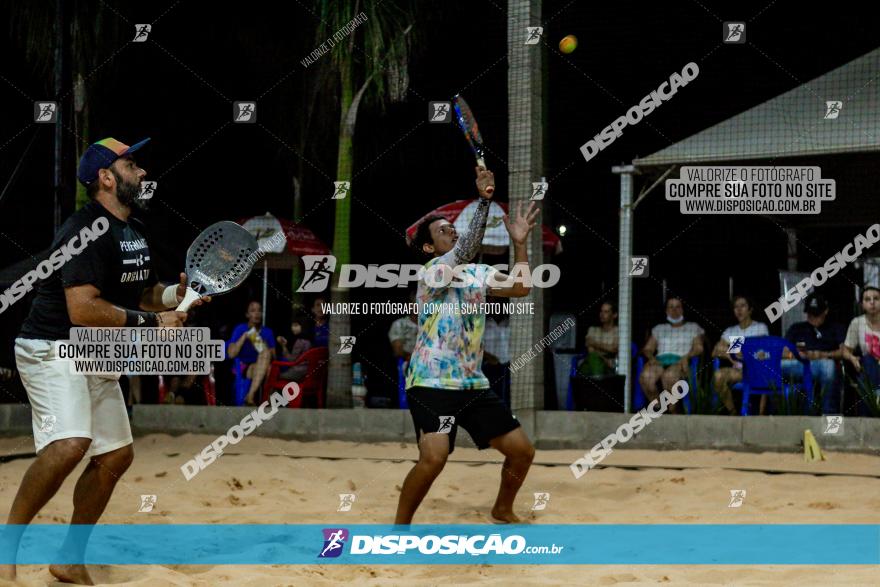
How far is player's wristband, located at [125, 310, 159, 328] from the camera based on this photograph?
15.5 ft

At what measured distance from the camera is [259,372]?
1099 centimetres

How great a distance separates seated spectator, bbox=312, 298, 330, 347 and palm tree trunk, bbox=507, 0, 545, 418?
281 cm

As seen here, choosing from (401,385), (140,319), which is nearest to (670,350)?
(401,385)

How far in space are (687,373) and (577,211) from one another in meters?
6.15
